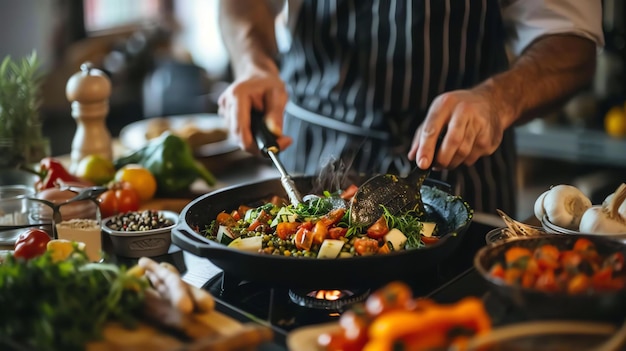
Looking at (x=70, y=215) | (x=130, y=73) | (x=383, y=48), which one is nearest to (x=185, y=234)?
(x=70, y=215)

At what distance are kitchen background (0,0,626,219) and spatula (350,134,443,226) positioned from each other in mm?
2427

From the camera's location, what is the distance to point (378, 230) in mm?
1436

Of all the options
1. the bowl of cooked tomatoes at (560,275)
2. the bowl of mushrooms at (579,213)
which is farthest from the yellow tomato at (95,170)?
the bowl of cooked tomatoes at (560,275)

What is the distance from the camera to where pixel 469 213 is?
146 cm

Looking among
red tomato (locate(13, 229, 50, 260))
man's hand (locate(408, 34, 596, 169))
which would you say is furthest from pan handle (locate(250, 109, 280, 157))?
red tomato (locate(13, 229, 50, 260))

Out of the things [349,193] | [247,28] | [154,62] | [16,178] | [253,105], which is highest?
[247,28]

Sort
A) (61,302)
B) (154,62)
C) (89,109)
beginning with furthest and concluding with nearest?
(154,62)
(89,109)
(61,302)

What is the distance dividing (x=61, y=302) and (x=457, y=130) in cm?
89

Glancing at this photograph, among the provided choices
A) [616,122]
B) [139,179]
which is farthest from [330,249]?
[616,122]

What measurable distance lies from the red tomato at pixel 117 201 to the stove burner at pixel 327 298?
0.68 meters

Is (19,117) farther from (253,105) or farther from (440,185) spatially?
(440,185)

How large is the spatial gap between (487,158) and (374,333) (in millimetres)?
1346

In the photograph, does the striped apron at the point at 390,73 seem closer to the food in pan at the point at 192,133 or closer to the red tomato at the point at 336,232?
the food in pan at the point at 192,133

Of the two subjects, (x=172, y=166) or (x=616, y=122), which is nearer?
(x=172, y=166)
